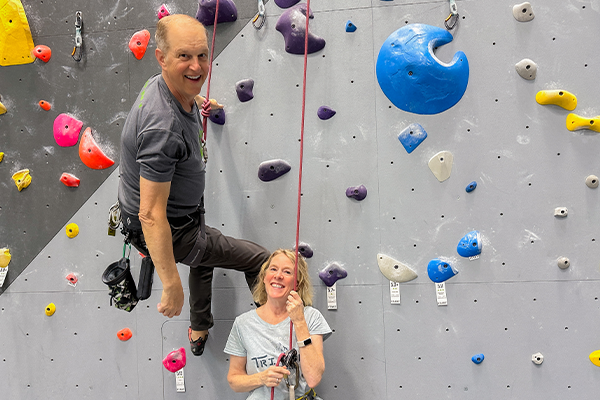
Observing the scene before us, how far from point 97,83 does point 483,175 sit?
1902 millimetres

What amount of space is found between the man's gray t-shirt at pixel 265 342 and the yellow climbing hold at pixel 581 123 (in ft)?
4.57

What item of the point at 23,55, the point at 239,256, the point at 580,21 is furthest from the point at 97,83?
the point at 580,21

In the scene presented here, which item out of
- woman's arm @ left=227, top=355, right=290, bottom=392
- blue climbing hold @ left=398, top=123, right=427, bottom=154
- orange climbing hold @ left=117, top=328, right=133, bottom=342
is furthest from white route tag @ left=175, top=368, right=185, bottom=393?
blue climbing hold @ left=398, top=123, right=427, bottom=154

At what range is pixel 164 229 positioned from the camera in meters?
1.51

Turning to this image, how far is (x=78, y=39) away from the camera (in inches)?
95.4

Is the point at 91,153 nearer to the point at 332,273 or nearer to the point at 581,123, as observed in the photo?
the point at 332,273

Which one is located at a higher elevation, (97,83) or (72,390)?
(97,83)

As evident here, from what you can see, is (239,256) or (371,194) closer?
(239,256)

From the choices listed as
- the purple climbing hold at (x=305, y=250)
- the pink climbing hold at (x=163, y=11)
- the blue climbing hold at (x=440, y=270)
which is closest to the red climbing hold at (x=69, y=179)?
the pink climbing hold at (x=163, y=11)

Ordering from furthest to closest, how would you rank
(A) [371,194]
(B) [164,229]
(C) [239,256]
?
1. (A) [371,194]
2. (C) [239,256]
3. (B) [164,229]

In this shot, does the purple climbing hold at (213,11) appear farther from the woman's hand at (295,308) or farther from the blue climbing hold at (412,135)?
the woman's hand at (295,308)

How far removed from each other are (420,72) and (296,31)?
59 cm

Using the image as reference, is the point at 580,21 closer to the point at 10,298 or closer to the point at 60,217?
the point at 60,217

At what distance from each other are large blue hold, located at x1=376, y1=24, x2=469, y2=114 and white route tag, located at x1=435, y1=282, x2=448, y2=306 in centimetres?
79
